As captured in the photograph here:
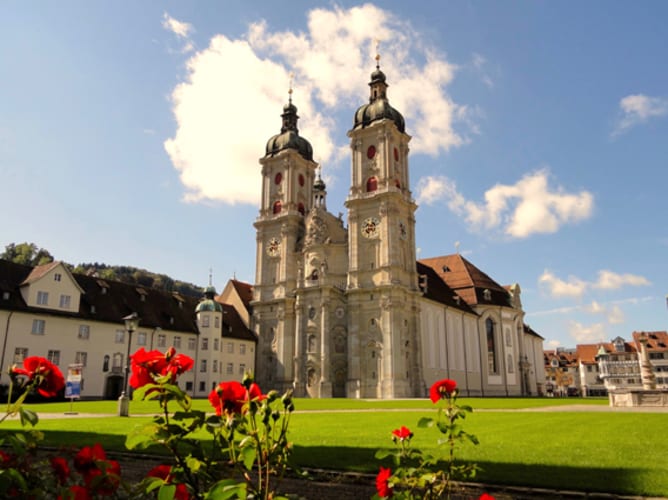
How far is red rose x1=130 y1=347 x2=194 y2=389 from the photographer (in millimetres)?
3387

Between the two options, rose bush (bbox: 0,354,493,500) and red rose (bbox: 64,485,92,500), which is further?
rose bush (bbox: 0,354,493,500)

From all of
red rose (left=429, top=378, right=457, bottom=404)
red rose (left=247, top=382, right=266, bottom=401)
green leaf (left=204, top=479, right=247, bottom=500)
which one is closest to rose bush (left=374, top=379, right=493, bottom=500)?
red rose (left=429, top=378, right=457, bottom=404)

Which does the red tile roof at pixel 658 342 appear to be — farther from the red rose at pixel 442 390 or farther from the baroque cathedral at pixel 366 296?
the red rose at pixel 442 390

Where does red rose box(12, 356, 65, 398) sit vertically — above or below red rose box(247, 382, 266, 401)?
above

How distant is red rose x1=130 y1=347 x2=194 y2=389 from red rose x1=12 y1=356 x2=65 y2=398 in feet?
2.09

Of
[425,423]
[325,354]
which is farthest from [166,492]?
[325,354]

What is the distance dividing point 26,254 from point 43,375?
8798 centimetres

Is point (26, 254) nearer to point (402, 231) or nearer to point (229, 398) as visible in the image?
point (402, 231)

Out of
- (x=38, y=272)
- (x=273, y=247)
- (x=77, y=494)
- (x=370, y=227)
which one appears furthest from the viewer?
(x=273, y=247)

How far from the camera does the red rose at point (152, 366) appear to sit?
3387 mm

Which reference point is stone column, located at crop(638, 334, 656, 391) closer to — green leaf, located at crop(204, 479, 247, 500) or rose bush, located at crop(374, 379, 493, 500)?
rose bush, located at crop(374, 379, 493, 500)

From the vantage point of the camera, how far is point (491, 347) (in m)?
72.0

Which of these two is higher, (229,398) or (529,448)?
(229,398)

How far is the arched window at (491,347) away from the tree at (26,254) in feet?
212
